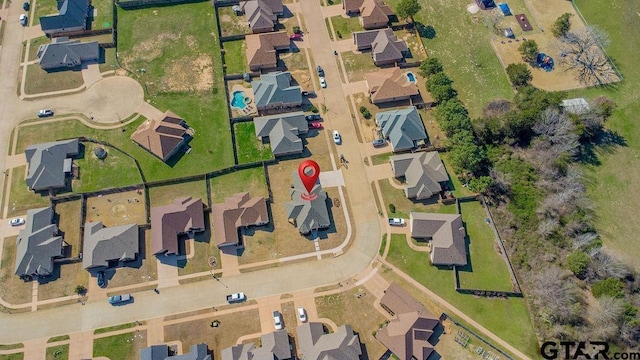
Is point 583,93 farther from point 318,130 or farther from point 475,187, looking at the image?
point 318,130

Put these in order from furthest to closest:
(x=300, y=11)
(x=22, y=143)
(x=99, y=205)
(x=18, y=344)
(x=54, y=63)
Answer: (x=300, y=11) < (x=54, y=63) < (x=22, y=143) < (x=99, y=205) < (x=18, y=344)

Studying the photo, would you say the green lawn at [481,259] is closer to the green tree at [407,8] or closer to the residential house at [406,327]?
the residential house at [406,327]

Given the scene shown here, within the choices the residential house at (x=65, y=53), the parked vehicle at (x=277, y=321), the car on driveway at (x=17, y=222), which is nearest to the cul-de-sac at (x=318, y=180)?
the residential house at (x=65, y=53)

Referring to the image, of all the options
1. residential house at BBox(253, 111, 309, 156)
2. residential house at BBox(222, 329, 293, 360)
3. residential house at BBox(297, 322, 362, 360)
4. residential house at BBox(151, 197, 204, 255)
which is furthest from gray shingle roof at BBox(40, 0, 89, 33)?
residential house at BBox(297, 322, 362, 360)

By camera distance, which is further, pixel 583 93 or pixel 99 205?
pixel 583 93

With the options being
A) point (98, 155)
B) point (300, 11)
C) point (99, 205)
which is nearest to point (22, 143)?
point (98, 155)

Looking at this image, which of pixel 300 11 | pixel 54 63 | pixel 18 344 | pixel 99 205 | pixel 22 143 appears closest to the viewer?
pixel 18 344

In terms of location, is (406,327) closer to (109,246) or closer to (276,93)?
(276,93)

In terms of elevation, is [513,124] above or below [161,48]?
below
